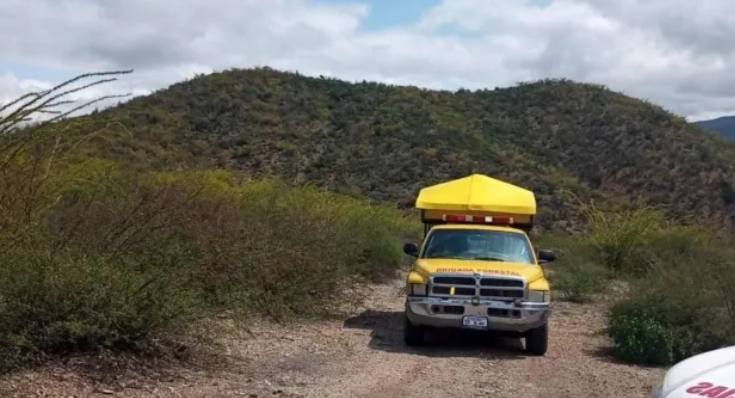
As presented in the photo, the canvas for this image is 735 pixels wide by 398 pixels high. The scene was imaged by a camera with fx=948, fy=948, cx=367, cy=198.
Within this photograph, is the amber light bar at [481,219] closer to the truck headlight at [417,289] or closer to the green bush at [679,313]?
the green bush at [679,313]

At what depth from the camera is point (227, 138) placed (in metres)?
49.4

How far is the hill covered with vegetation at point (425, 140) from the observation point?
1816 inches

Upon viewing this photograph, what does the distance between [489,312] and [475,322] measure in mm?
232

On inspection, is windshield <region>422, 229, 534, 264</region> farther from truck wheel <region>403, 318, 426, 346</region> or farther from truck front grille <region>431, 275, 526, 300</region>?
truck wheel <region>403, 318, 426, 346</region>

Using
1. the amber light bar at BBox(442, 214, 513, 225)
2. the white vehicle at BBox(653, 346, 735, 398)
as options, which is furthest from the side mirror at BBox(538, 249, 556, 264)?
the white vehicle at BBox(653, 346, 735, 398)

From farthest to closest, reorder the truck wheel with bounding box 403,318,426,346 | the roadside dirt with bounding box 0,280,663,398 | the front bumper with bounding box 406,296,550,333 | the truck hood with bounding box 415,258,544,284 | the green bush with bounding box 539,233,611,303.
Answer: the green bush with bounding box 539,233,611,303 → the truck wheel with bounding box 403,318,426,346 → the truck hood with bounding box 415,258,544,284 → the front bumper with bounding box 406,296,550,333 → the roadside dirt with bounding box 0,280,663,398

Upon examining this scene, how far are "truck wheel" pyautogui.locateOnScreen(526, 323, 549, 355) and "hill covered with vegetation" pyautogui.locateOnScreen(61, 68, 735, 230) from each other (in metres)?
27.9

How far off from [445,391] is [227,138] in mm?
40299

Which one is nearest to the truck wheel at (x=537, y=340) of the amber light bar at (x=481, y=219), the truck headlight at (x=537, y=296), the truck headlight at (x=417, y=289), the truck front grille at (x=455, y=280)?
the truck headlight at (x=537, y=296)

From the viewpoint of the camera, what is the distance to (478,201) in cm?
1552

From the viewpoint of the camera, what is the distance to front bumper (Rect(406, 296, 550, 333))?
1274cm

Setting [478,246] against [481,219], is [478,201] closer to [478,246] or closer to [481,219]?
[481,219]

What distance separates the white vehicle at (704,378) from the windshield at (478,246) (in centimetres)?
814

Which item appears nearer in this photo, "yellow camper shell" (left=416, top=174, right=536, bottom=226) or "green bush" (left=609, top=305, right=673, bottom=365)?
"green bush" (left=609, top=305, right=673, bottom=365)
